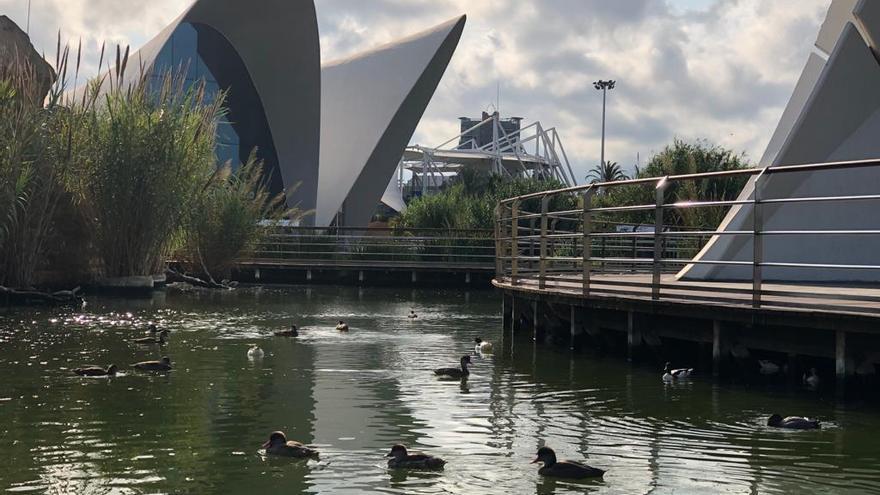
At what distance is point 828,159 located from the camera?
14305mm

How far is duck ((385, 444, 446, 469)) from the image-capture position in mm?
7246

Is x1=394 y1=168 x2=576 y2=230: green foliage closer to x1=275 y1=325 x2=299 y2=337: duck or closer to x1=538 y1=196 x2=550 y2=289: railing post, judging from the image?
x1=275 y1=325 x2=299 y2=337: duck

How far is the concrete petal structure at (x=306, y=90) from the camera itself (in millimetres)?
46094

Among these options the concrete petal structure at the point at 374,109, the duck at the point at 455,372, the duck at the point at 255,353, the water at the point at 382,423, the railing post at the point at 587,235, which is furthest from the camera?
the concrete petal structure at the point at 374,109

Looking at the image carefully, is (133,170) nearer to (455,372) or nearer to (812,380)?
(455,372)

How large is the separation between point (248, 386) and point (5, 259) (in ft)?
41.1

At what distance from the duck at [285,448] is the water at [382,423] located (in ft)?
0.37

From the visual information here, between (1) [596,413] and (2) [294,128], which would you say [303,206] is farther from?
(1) [596,413]

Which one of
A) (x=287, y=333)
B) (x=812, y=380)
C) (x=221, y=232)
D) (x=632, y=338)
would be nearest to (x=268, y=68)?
(x=221, y=232)

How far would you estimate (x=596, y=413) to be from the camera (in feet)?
31.4

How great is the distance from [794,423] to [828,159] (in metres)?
6.40

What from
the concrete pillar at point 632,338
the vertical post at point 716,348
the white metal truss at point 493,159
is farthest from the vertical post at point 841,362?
the white metal truss at point 493,159

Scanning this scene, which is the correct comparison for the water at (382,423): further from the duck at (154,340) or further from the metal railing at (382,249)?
the metal railing at (382,249)

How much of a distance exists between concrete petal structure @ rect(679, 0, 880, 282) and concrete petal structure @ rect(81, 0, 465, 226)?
33.4 m
